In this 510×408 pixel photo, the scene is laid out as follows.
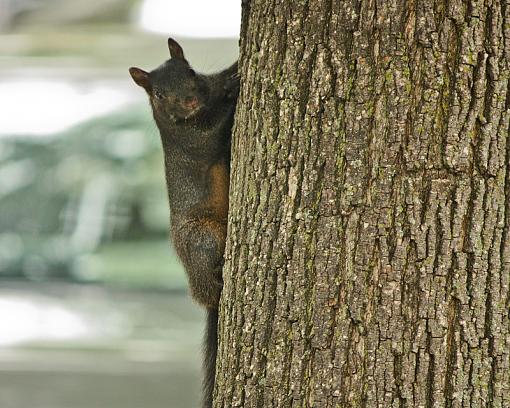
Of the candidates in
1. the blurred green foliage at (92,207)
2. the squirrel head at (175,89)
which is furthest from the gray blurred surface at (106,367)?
the squirrel head at (175,89)

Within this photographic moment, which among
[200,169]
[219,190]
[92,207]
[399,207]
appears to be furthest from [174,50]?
[399,207]

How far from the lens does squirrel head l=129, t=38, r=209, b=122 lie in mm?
3850

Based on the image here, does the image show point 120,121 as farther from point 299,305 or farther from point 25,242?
point 299,305

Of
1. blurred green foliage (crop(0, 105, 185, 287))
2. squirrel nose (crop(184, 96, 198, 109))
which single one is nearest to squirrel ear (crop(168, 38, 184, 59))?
squirrel nose (crop(184, 96, 198, 109))

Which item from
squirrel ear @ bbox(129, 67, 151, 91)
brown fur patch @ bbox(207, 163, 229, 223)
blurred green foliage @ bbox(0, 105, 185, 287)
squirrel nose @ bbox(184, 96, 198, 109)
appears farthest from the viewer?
blurred green foliage @ bbox(0, 105, 185, 287)

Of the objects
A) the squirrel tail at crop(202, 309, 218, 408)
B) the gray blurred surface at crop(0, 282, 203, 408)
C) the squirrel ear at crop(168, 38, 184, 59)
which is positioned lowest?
the gray blurred surface at crop(0, 282, 203, 408)

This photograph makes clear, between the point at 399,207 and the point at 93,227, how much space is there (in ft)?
11.0

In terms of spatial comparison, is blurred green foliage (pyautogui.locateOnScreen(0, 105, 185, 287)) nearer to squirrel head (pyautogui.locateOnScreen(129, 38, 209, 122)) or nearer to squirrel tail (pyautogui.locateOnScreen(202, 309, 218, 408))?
squirrel head (pyautogui.locateOnScreen(129, 38, 209, 122))

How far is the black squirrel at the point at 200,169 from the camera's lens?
3.69 m

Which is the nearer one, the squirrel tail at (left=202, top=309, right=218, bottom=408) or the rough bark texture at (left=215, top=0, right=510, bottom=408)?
the rough bark texture at (left=215, top=0, right=510, bottom=408)

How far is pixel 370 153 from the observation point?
2.38m

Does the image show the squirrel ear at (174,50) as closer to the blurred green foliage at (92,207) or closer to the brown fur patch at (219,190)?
the brown fur patch at (219,190)

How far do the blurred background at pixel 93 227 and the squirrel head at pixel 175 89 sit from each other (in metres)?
1.15

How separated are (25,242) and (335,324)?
350 centimetres
